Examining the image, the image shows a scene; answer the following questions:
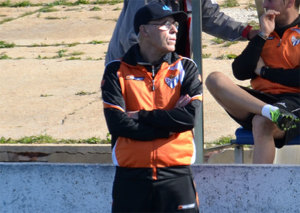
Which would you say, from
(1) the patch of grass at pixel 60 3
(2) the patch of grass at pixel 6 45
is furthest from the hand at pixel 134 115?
(1) the patch of grass at pixel 60 3

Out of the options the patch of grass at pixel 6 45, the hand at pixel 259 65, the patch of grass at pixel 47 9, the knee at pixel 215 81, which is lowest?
the patch of grass at pixel 47 9

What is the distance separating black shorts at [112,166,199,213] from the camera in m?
4.63

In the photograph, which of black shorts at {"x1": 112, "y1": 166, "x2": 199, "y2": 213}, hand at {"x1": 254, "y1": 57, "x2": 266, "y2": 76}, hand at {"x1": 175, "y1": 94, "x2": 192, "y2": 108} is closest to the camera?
black shorts at {"x1": 112, "y1": 166, "x2": 199, "y2": 213}

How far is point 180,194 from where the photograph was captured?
15.2 feet

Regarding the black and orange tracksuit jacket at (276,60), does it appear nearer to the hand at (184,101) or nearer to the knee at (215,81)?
the knee at (215,81)

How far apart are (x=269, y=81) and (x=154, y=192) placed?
153 centimetres

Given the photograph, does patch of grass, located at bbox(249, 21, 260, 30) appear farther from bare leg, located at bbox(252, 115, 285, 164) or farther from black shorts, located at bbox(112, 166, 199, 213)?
black shorts, located at bbox(112, 166, 199, 213)

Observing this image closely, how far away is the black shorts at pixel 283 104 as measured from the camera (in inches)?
217

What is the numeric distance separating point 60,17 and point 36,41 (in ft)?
3.93

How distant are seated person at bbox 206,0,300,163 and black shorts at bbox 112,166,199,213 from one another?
3.09ft

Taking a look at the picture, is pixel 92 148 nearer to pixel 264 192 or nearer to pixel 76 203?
pixel 76 203

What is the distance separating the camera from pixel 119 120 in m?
4.68

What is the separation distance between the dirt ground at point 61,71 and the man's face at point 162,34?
2.37 metres

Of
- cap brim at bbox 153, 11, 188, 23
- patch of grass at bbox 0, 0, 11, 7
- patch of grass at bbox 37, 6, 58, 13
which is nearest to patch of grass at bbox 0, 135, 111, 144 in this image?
cap brim at bbox 153, 11, 188, 23
